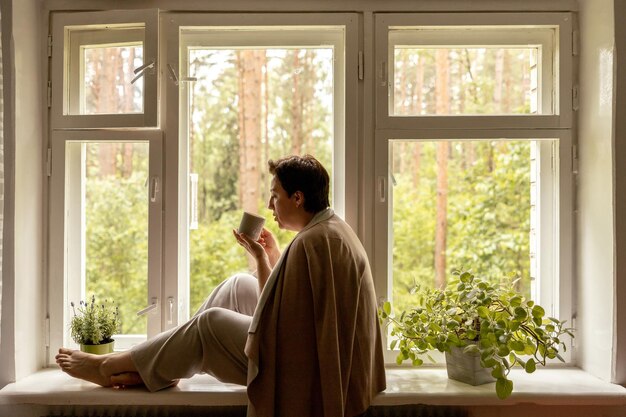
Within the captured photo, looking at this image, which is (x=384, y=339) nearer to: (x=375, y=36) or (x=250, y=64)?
(x=375, y=36)

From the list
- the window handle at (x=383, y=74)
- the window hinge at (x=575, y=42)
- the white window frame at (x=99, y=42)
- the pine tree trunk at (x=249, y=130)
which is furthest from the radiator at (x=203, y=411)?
the pine tree trunk at (x=249, y=130)

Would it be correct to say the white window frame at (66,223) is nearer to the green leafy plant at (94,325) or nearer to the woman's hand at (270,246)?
the green leafy plant at (94,325)

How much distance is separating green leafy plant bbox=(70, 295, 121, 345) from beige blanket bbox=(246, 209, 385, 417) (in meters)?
0.69

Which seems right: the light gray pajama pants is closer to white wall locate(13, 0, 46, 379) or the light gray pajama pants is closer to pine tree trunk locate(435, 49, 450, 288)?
white wall locate(13, 0, 46, 379)

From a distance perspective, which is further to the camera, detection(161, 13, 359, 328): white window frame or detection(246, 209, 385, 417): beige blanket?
detection(161, 13, 359, 328): white window frame

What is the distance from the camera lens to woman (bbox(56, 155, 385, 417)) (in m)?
1.65

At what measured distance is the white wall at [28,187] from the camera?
6.35 ft

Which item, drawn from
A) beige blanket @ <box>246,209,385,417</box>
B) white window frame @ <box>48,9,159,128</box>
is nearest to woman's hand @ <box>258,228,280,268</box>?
beige blanket @ <box>246,209,385,417</box>

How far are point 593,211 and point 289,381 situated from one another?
1.26 meters

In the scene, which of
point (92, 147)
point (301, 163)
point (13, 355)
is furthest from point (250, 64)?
point (13, 355)

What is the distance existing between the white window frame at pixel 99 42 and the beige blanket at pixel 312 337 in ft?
2.78

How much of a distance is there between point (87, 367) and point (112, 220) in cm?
69

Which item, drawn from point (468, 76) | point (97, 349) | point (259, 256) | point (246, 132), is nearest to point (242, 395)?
point (259, 256)

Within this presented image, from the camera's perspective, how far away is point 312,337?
167 cm
